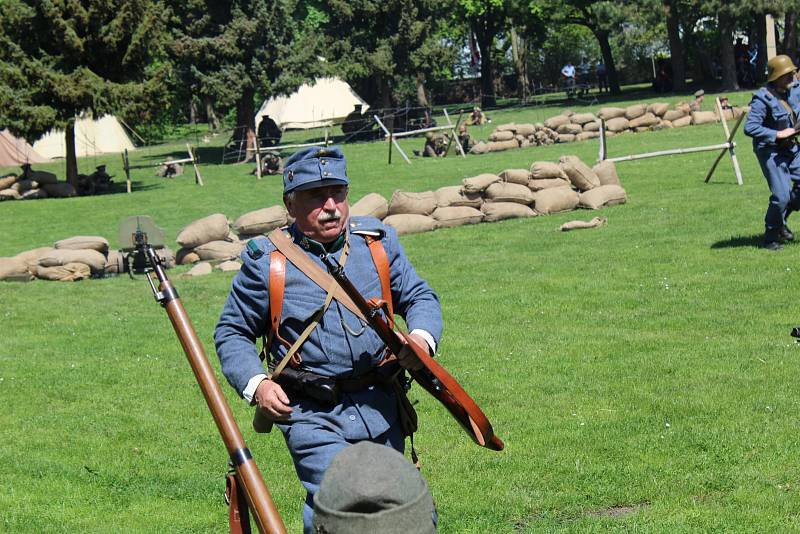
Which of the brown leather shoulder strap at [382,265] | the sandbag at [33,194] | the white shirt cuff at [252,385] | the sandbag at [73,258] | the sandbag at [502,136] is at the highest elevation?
the sandbag at [502,136]

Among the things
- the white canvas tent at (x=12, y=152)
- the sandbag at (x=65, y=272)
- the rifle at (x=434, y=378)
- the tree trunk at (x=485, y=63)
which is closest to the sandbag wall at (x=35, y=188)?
the white canvas tent at (x=12, y=152)

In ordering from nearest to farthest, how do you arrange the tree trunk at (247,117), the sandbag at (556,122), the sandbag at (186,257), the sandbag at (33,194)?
the sandbag at (186,257) < the sandbag at (33,194) < the sandbag at (556,122) < the tree trunk at (247,117)

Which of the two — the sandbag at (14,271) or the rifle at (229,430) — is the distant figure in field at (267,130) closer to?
the sandbag at (14,271)

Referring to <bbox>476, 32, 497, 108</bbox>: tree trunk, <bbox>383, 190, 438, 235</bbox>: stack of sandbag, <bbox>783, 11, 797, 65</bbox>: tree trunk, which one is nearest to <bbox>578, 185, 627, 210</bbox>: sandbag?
<bbox>383, 190, 438, 235</bbox>: stack of sandbag

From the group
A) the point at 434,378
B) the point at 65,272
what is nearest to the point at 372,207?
→ the point at 65,272

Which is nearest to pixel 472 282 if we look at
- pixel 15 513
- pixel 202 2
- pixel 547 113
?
pixel 15 513

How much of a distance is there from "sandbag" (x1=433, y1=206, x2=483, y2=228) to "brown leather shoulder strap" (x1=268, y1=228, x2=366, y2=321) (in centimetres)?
1629

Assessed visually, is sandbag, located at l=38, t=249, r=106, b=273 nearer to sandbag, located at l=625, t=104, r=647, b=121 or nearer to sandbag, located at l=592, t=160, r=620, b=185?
sandbag, located at l=592, t=160, r=620, b=185

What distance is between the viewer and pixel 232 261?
19.2 metres

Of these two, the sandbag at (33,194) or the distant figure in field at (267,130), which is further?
the distant figure in field at (267,130)

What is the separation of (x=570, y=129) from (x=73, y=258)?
2520cm

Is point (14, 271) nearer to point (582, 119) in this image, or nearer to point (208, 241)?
A: point (208, 241)

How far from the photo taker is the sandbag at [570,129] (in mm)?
40966

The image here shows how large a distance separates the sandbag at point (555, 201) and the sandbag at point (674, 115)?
20523 mm
